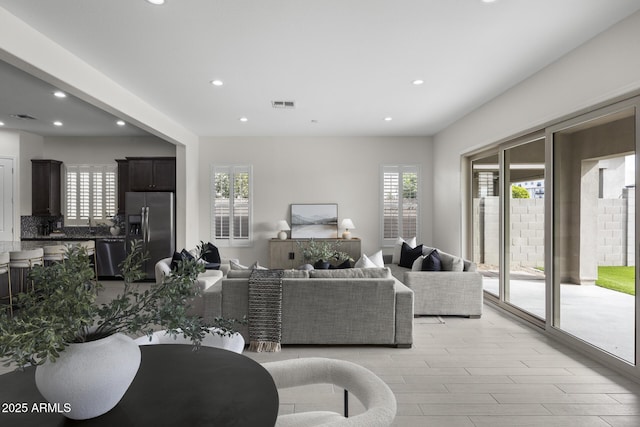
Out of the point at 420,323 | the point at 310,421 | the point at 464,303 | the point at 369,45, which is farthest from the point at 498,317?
the point at 310,421

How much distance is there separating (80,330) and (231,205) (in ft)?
21.9

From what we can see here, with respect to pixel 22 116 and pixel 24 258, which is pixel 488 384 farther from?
pixel 22 116

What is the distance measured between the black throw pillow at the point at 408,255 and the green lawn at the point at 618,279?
271 centimetres

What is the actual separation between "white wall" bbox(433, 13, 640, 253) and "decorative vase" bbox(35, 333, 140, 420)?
12.4ft

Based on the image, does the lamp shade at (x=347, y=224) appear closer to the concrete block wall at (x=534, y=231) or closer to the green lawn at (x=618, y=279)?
the concrete block wall at (x=534, y=231)

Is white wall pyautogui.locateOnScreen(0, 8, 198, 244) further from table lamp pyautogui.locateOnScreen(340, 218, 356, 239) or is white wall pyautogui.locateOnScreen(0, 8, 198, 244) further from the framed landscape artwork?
table lamp pyautogui.locateOnScreen(340, 218, 356, 239)

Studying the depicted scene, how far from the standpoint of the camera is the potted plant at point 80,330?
2.97 ft

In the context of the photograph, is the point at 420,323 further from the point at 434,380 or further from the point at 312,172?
the point at 312,172

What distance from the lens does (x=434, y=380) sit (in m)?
2.93

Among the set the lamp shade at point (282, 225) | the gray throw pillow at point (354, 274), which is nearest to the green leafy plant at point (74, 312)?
the gray throw pillow at point (354, 274)

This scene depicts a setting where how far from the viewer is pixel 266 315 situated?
3564 millimetres

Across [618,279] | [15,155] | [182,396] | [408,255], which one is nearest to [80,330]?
[182,396]

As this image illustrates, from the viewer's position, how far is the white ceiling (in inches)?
110

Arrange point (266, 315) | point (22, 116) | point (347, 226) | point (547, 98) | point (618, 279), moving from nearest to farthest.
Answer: point (618, 279) < point (266, 315) < point (547, 98) < point (22, 116) < point (347, 226)
